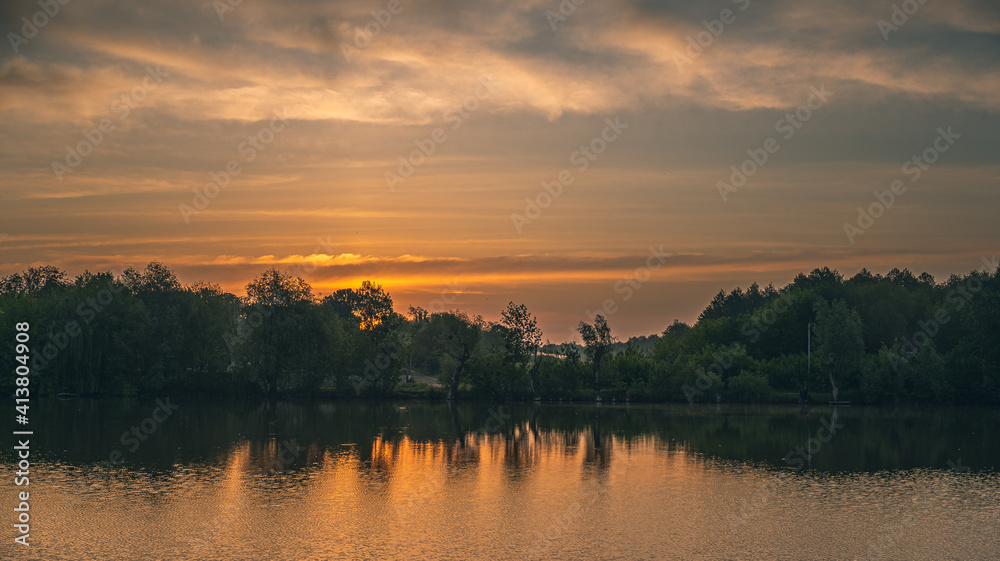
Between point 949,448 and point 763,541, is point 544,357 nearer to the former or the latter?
point 949,448

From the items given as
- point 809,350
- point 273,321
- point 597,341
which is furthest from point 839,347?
point 273,321

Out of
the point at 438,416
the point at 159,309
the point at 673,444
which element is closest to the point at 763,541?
the point at 673,444

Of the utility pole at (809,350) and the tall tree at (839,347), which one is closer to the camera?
the tall tree at (839,347)

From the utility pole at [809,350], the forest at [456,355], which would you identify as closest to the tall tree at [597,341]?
the forest at [456,355]

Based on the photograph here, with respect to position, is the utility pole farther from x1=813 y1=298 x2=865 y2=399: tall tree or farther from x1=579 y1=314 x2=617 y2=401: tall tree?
x1=579 y1=314 x2=617 y2=401: tall tree

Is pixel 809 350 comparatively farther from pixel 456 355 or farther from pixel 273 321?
pixel 273 321

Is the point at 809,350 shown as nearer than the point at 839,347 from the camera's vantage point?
No

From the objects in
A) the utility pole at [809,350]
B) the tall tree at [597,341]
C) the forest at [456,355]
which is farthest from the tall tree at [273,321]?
the utility pole at [809,350]

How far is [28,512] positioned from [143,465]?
12.9 metres

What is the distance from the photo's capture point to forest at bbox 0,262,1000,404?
4028 inches

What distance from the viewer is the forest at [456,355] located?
102 m

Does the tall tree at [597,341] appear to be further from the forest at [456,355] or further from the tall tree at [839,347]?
the tall tree at [839,347]

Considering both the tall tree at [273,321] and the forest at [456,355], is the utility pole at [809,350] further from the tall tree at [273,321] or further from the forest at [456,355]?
the tall tree at [273,321]

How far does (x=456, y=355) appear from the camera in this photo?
109 meters
